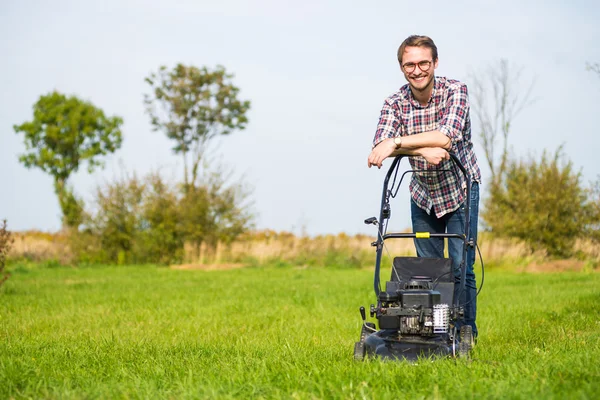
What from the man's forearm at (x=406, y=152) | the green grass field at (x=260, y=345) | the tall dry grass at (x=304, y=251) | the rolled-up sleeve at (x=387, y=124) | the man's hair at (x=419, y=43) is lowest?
the green grass field at (x=260, y=345)

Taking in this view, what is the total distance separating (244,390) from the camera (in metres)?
3.58

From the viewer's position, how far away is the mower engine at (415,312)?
13.7ft

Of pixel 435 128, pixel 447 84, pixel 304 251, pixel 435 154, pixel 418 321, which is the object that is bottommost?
pixel 418 321

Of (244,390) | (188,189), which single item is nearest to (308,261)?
(188,189)

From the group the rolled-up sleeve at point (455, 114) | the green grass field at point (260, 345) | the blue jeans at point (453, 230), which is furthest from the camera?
the blue jeans at point (453, 230)

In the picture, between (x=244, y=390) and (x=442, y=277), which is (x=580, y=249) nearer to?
(x=442, y=277)

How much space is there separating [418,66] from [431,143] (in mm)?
590

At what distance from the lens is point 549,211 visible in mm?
21797

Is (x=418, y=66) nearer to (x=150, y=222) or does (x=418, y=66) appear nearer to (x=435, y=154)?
(x=435, y=154)

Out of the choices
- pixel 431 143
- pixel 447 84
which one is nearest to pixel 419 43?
pixel 447 84

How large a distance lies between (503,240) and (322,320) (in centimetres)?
1529

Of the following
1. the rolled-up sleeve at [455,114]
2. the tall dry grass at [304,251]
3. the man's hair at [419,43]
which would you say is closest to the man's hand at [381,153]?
the rolled-up sleeve at [455,114]

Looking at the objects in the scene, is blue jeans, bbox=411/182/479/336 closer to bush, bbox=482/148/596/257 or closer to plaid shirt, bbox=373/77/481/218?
plaid shirt, bbox=373/77/481/218

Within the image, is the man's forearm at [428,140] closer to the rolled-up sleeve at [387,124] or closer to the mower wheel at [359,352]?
the rolled-up sleeve at [387,124]
